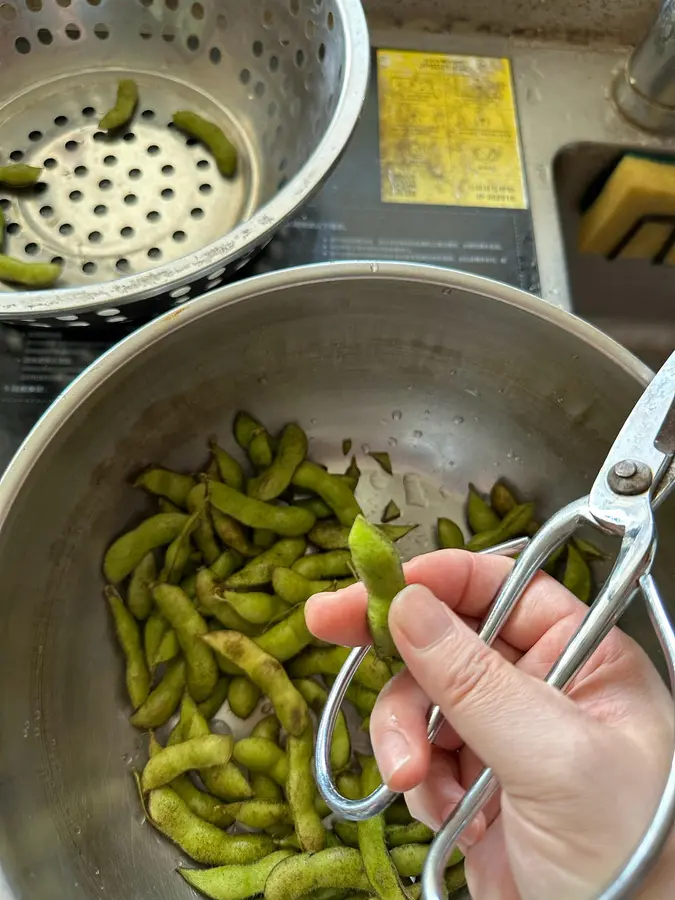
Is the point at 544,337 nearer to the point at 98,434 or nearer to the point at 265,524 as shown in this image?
the point at 265,524

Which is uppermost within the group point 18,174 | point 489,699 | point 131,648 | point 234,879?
point 18,174

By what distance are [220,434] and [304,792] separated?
0.48 meters

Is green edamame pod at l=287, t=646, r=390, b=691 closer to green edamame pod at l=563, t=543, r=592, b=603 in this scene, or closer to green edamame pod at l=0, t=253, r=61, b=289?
green edamame pod at l=563, t=543, r=592, b=603

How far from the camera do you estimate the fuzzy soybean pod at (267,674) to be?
0.85m

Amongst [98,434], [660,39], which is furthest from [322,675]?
[660,39]

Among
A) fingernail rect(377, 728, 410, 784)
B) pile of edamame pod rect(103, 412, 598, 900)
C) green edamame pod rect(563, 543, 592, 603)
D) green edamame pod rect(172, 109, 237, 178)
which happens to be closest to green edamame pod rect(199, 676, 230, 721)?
pile of edamame pod rect(103, 412, 598, 900)

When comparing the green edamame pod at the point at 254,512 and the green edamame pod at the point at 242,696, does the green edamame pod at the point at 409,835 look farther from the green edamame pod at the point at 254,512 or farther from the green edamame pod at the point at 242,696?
the green edamame pod at the point at 254,512

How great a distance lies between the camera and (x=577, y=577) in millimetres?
942

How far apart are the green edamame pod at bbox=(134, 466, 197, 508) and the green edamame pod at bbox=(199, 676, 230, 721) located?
235mm

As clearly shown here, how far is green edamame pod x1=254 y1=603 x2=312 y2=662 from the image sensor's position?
2.92ft

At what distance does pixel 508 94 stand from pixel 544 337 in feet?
1.83

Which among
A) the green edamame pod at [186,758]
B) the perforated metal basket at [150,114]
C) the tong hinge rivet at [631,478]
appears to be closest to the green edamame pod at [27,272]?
the perforated metal basket at [150,114]

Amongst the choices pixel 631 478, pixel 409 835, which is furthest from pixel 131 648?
pixel 631 478

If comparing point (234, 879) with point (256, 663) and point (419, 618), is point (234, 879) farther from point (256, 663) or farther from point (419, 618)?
point (419, 618)
